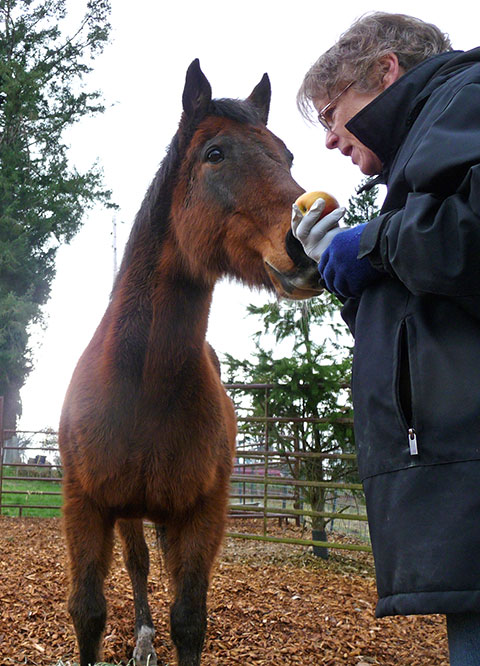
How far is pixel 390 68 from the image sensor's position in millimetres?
1694

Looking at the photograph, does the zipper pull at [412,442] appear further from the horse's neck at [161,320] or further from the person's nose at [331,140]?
the horse's neck at [161,320]

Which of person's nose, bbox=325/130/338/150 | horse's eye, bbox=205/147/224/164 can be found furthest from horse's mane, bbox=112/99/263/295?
person's nose, bbox=325/130/338/150

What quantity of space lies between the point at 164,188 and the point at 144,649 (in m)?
2.93

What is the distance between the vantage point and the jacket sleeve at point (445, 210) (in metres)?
1.21

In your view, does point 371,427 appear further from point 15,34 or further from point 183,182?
point 15,34

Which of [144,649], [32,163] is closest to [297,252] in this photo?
[144,649]

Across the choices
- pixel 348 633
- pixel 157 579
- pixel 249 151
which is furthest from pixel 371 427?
pixel 157 579

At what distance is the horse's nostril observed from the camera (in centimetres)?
209

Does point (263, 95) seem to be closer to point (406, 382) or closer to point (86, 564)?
point (406, 382)

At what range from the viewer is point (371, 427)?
1.43m

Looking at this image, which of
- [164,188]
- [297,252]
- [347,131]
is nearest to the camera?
[347,131]

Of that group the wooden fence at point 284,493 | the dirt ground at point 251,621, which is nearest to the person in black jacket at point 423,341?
the dirt ground at point 251,621

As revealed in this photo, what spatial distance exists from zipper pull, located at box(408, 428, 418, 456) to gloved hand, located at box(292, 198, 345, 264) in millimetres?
581

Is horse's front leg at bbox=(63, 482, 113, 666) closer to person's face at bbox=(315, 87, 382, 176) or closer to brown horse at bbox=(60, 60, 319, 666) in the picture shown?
brown horse at bbox=(60, 60, 319, 666)
